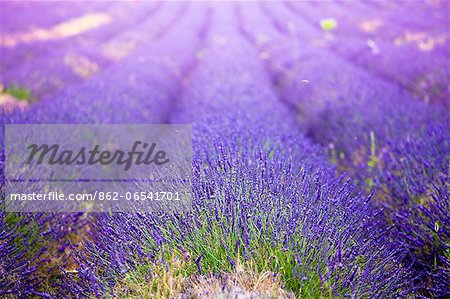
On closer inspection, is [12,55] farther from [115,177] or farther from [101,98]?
[115,177]

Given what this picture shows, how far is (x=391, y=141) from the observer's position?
3.17 m

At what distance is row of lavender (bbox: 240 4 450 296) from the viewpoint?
2.13 metres

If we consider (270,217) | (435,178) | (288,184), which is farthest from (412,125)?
(270,217)

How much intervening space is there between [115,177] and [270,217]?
185cm

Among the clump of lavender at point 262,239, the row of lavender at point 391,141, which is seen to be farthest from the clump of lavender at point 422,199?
the clump of lavender at point 262,239

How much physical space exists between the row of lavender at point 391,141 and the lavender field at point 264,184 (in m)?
0.02

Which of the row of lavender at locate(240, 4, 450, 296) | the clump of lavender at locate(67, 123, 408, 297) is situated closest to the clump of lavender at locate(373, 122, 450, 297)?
the row of lavender at locate(240, 4, 450, 296)

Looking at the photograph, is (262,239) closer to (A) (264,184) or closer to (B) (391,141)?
(A) (264,184)

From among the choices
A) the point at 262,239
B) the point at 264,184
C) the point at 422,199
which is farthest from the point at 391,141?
the point at 262,239

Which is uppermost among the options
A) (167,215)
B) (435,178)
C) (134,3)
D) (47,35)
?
(167,215)

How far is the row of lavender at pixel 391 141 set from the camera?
2135 millimetres

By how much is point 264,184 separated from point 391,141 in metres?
1.57

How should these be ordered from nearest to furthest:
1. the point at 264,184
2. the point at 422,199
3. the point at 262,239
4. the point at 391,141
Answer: the point at 262,239, the point at 264,184, the point at 422,199, the point at 391,141

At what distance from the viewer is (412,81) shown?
5.51m
